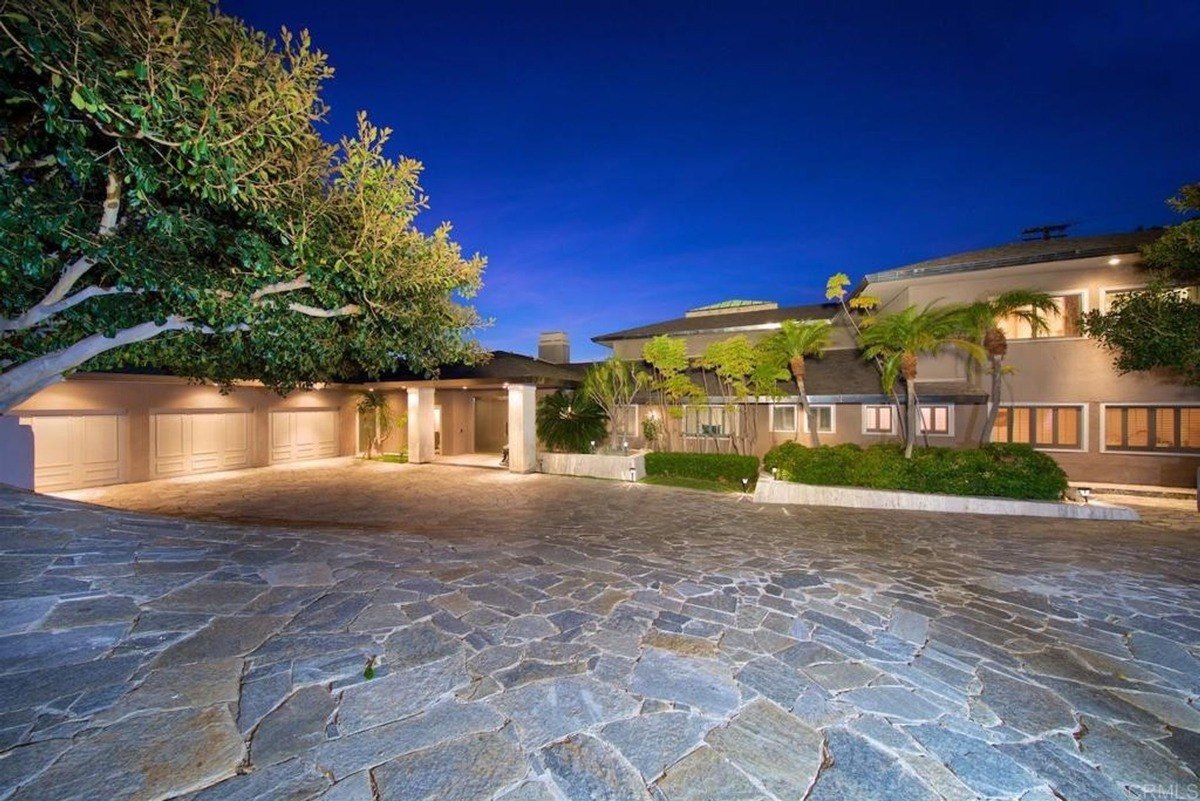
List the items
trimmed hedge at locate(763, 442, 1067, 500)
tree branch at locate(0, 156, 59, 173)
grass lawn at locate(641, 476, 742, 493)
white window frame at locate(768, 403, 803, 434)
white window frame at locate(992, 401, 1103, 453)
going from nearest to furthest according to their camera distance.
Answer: tree branch at locate(0, 156, 59, 173), trimmed hedge at locate(763, 442, 1067, 500), white window frame at locate(992, 401, 1103, 453), grass lawn at locate(641, 476, 742, 493), white window frame at locate(768, 403, 803, 434)

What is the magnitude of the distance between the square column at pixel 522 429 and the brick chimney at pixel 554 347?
28.3ft

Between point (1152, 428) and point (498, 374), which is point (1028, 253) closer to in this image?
point (1152, 428)

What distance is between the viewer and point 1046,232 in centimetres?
1703

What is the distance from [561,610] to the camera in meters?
5.22

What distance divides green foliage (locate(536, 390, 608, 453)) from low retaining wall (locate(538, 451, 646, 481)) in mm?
747

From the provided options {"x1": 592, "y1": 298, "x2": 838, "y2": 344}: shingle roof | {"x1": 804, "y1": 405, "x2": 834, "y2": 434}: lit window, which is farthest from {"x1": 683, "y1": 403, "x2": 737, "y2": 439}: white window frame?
{"x1": 592, "y1": 298, "x2": 838, "y2": 344}: shingle roof

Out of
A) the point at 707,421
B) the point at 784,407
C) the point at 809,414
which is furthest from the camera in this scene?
the point at 707,421

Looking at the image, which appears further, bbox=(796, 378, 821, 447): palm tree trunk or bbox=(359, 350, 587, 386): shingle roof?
bbox=(359, 350, 587, 386): shingle roof

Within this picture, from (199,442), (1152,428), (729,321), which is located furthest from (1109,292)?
(199,442)

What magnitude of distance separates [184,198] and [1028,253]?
19884 mm

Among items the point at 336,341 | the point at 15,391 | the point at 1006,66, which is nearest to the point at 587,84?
the point at 1006,66

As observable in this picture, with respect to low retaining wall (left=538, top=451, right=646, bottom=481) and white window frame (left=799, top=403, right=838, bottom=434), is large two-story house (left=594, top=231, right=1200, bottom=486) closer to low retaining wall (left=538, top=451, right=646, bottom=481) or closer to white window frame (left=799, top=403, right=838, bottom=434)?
white window frame (left=799, top=403, right=838, bottom=434)

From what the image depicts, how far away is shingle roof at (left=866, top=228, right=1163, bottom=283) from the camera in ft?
42.7

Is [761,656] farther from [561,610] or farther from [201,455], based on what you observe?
A: [201,455]
